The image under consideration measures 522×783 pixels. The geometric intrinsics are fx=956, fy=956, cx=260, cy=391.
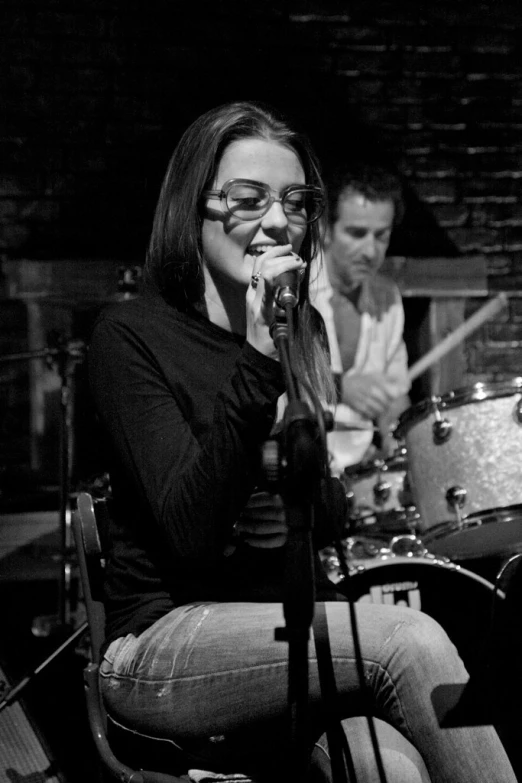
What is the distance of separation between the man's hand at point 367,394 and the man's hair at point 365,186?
893mm

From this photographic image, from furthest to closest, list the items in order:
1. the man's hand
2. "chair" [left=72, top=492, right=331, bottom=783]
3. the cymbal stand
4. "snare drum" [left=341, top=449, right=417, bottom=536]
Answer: the man's hand
the cymbal stand
"snare drum" [left=341, top=449, right=417, bottom=536]
"chair" [left=72, top=492, right=331, bottom=783]

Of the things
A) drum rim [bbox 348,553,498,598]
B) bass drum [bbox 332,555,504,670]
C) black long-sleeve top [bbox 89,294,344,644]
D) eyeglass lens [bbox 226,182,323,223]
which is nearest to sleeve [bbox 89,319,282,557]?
black long-sleeve top [bbox 89,294,344,644]

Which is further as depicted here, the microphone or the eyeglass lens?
the eyeglass lens

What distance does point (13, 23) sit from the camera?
438cm

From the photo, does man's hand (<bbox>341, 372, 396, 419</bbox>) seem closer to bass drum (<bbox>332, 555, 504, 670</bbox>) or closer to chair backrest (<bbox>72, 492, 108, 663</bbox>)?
bass drum (<bbox>332, 555, 504, 670</bbox>)

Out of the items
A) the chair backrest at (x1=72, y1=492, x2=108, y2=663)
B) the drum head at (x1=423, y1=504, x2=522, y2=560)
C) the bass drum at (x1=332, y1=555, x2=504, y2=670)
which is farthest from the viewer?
the bass drum at (x1=332, y1=555, x2=504, y2=670)

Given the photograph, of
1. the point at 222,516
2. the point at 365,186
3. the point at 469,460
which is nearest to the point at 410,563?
the point at 469,460

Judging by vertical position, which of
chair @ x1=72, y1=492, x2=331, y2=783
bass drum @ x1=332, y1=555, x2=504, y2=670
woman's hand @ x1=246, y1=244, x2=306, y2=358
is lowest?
bass drum @ x1=332, y1=555, x2=504, y2=670

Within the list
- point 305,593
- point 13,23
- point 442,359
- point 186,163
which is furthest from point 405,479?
point 13,23

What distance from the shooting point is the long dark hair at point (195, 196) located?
197 cm

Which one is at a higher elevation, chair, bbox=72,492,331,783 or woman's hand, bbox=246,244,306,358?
woman's hand, bbox=246,244,306,358

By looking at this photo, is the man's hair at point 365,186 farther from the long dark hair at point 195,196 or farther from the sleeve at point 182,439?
the sleeve at point 182,439

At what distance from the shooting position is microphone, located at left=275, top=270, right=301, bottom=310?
4.72 ft

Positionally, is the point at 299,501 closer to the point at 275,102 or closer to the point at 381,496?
the point at 381,496
